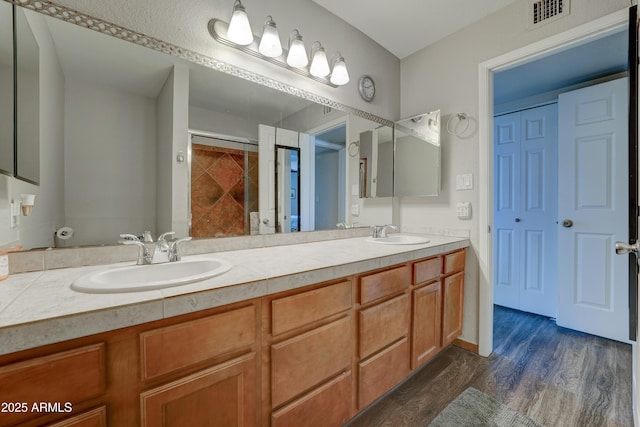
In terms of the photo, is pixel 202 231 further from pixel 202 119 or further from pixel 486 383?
pixel 486 383

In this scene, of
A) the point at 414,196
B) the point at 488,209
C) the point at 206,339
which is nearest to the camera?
the point at 206,339

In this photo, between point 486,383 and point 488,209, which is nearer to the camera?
point 486,383

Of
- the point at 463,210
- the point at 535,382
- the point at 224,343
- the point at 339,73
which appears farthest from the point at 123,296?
the point at 535,382

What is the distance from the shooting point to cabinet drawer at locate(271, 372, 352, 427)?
39.2 inches

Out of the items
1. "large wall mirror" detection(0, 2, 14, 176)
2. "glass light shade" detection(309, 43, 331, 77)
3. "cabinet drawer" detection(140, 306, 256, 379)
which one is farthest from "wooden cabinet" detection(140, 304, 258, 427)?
"glass light shade" detection(309, 43, 331, 77)

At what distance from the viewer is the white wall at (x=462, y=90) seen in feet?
6.15

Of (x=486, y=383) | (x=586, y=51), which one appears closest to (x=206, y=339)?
(x=486, y=383)

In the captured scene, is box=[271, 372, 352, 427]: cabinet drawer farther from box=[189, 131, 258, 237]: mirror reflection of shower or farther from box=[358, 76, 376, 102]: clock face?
box=[358, 76, 376, 102]: clock face

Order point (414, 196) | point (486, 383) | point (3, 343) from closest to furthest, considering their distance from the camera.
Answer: point (3, 343)
point (486, 383)
point (414, 196)

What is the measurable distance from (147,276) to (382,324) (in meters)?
1.07

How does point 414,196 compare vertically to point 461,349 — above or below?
above

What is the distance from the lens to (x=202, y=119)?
139cm

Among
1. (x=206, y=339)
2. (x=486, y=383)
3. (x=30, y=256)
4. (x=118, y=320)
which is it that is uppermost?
(x=30, y=256)

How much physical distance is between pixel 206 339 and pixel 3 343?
41 cm
